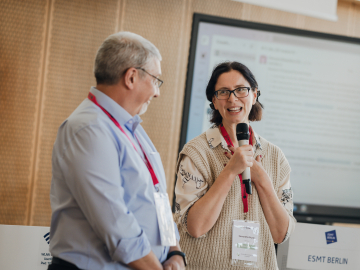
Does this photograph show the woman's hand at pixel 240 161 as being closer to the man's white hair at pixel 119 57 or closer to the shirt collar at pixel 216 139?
the shirt collar at pixel 216 139

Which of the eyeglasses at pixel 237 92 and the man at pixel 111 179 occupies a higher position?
the eyeglasses at pixel 237 92

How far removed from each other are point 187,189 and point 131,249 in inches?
19.9

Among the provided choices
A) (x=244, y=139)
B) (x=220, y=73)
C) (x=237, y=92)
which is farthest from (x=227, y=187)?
(x=220, y=73)

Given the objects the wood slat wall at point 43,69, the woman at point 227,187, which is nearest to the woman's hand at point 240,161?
the woman at point 227,187

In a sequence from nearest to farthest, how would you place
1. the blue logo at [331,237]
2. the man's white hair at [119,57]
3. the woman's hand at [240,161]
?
the man's white hair at [119,57] < the woman's hand at [240,161] < the blue logo at [331,237]

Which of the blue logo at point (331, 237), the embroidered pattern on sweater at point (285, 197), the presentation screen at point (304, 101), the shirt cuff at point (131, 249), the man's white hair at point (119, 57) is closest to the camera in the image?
the shirt cuff at point (131, 249)

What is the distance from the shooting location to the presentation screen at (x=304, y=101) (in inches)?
127

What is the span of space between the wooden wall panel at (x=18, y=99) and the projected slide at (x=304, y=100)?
1.51 m

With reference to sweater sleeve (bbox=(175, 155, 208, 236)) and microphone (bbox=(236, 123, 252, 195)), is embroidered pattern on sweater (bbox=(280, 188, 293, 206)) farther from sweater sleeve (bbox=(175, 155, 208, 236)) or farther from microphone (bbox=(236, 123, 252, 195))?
sweater sleeve (bbox=(175, 155, 208, 236))

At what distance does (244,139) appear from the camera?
153cm

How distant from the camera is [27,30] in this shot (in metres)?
2.94

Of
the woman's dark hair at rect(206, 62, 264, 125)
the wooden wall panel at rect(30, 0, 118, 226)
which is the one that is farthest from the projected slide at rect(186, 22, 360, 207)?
the woman's dark hair at rect(206, 62, 264, 125)

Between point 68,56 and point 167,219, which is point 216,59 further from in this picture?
point 167,219

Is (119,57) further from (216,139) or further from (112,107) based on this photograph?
(216,139)
